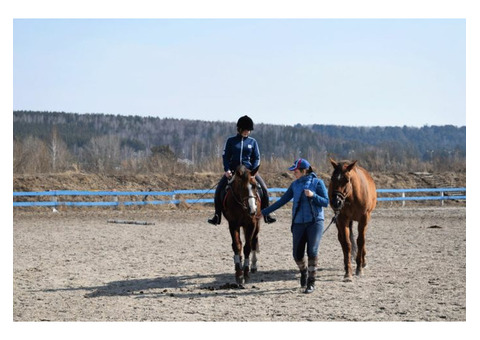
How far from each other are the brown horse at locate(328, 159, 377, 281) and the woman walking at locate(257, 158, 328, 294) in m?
0.63

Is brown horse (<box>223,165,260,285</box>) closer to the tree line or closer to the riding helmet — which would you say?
the riding helmet

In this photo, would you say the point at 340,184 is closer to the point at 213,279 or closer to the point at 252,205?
the point at 252,205

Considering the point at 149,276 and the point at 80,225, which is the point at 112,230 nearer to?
the point at 80,225

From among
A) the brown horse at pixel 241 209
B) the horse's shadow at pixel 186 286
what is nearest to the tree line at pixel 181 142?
the horse's shadow at pixel 186 286

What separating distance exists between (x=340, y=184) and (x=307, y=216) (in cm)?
106

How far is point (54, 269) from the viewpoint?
1250 centimetres

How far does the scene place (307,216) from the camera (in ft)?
31.0

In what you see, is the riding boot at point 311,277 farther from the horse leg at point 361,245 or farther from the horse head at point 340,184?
the horse leg at point 361,245

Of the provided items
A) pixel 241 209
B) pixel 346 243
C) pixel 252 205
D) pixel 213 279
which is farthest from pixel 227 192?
pixel 346 243

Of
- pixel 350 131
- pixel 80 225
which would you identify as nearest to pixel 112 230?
pixel 80 225

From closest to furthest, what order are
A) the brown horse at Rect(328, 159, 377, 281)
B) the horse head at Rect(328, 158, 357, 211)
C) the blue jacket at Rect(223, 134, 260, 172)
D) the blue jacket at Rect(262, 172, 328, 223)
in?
the blue jacket at Rect(262, 172, 328, 223) < the horse head at Rect(328, 158, 357, 211) < the brown horse at Rect(328, 159, 377, 281) < the blue jacket at Rect(223, 134, 260, 172)

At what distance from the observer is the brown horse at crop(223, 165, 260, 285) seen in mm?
9883

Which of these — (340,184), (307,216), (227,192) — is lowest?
(307,216)

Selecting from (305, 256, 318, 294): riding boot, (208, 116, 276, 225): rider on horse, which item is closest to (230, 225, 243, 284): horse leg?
(208, 116, 276, 225): rider on horse
